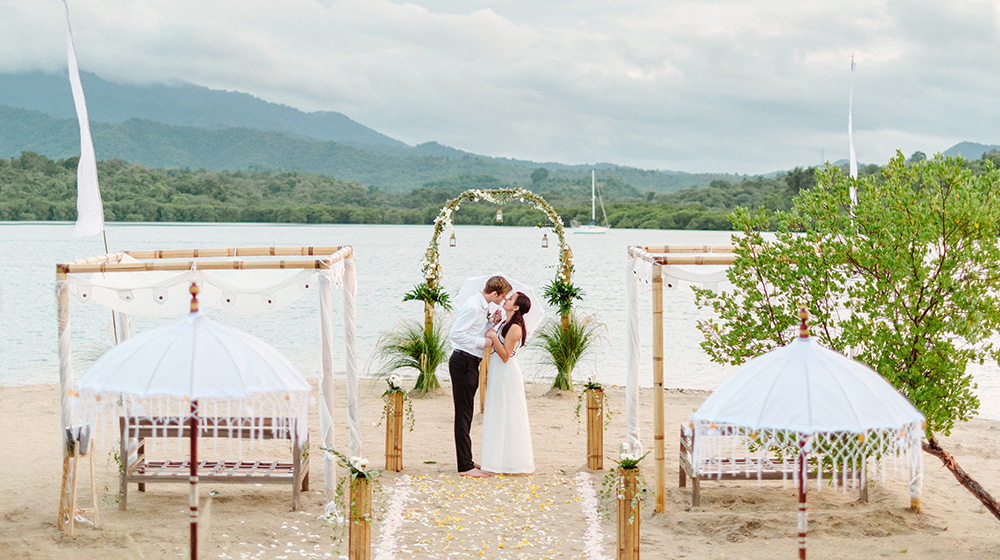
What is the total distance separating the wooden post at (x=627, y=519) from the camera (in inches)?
220

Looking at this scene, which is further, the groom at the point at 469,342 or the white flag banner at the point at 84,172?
the groom at the point at 469,342

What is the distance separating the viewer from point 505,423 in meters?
8.09

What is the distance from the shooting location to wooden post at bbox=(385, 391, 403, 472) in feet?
27.0

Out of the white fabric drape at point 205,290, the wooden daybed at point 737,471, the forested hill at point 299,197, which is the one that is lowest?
the wooden daybed at point 737,471

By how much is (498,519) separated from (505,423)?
1.23m

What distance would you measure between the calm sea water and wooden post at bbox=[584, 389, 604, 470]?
172 centimetres

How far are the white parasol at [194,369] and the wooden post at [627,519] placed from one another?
2230 mm

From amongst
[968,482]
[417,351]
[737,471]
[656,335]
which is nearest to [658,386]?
[656,335]

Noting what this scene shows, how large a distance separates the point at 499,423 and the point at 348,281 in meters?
1.99

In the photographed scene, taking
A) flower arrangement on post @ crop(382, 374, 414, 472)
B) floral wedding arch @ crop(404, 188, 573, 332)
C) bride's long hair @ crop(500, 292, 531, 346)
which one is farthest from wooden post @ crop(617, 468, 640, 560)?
floral wedding arch @ crop(404, 188, 573, 332)

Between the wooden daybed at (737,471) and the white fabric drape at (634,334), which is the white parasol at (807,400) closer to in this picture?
the wooden daybed at (737,471)

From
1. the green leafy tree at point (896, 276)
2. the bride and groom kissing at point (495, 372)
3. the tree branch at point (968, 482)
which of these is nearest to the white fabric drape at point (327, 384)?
the bride and groom kissing at point (495, 372)

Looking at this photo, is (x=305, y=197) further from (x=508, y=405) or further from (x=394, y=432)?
(x=508, y=405)

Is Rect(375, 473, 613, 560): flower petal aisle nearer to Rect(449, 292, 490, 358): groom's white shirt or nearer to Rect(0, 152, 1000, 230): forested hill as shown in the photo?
Rect(449, 292, 490, 358): groom's white shirt
